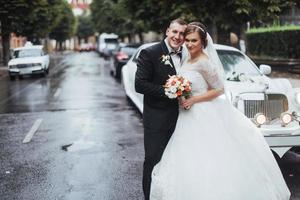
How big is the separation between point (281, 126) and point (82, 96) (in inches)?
408

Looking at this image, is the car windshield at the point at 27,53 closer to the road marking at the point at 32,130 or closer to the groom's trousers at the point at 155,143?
the road marking at the point at 32,130

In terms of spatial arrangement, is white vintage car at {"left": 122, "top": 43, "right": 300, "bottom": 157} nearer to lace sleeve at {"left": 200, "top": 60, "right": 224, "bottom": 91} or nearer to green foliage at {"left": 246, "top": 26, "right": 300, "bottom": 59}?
lace sleeve at {"left": 200, "top": 60, "right": 224, "bottom": 91}

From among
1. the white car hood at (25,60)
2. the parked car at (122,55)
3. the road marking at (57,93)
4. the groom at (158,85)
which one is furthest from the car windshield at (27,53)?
the groom at (158,85)

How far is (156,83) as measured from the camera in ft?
15.3

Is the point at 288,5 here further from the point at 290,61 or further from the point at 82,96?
the point at 82,96

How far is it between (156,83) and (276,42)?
1961 cm

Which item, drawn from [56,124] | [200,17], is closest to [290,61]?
[200,17]

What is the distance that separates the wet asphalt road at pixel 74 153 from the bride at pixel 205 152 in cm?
130

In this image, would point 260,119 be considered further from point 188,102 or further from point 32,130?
point 32,130

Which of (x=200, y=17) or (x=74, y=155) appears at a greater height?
(x=200, y=17)

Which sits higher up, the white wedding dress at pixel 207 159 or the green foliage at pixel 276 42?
the green foliage at pixel 276 42

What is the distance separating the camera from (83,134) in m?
9.84

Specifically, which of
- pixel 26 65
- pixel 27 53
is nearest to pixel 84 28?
pixel 27 53

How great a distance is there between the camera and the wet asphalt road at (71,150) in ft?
20.4
